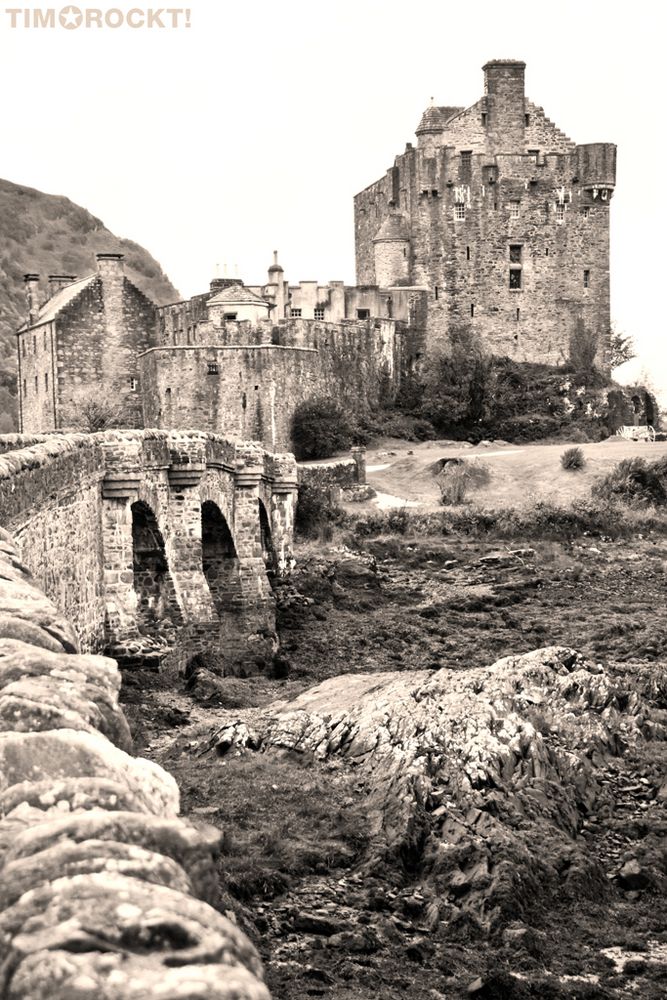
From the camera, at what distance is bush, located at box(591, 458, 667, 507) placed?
4756 cm

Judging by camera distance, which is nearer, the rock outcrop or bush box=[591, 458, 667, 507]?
the rock outcrop

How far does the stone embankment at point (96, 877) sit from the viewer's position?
13.0 ft

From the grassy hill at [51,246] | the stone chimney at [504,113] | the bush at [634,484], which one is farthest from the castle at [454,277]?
the grassy hill at [51,246]

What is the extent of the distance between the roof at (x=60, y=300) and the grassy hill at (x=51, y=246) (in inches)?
760

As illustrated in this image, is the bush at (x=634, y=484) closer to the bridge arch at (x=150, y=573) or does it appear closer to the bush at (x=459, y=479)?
the bush at (x=459, y=479)

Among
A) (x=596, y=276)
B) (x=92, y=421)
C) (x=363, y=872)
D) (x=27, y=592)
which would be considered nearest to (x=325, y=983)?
(x=363, y=872)

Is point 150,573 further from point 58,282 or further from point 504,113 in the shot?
point 504,113

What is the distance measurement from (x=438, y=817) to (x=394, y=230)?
53.8 metres

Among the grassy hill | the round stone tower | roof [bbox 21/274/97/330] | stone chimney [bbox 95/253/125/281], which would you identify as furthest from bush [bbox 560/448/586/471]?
the grassy hill

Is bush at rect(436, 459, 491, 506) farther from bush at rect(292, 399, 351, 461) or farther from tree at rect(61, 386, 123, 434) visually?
tree at rect(61, 386, 123, 434)

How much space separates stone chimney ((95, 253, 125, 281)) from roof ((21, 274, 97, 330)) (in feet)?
1.49

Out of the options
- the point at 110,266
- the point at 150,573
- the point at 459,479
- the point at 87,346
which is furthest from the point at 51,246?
the point at 150,573

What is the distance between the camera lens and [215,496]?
31297mm

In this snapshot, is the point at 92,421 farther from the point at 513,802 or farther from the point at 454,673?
the point at 513,802
